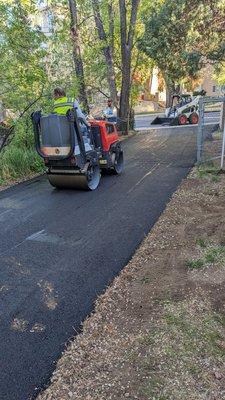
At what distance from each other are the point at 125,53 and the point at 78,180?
10676 mm

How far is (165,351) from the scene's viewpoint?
299 cm

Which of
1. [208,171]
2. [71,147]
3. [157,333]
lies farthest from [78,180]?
[157,333]

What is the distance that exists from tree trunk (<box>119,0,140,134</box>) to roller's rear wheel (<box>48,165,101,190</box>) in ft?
32.5

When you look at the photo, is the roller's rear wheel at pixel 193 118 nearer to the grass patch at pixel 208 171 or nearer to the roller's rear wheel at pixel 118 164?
the grass patch at pixel 208 171

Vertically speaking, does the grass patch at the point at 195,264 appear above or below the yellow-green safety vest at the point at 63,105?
below

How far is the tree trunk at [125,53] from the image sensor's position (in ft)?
51.8

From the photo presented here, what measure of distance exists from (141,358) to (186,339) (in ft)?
1.45

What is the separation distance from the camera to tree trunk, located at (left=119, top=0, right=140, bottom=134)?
15773 mm

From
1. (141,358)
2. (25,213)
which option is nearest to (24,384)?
(141,358)

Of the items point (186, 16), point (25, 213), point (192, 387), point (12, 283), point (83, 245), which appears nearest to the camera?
point (192, 387)

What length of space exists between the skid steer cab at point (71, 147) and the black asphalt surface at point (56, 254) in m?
0.34

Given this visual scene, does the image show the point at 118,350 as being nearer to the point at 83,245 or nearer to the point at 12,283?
the point at 12,283

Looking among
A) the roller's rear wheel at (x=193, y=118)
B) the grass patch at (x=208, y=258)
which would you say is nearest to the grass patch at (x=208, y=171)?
the grass patch at (x=208, y=258)

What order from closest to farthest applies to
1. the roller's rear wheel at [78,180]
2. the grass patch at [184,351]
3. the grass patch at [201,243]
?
1. the grass patch at [184,351]
2. the grass patch at [201,243]
3. the roller's rear wheel at [78,180]
